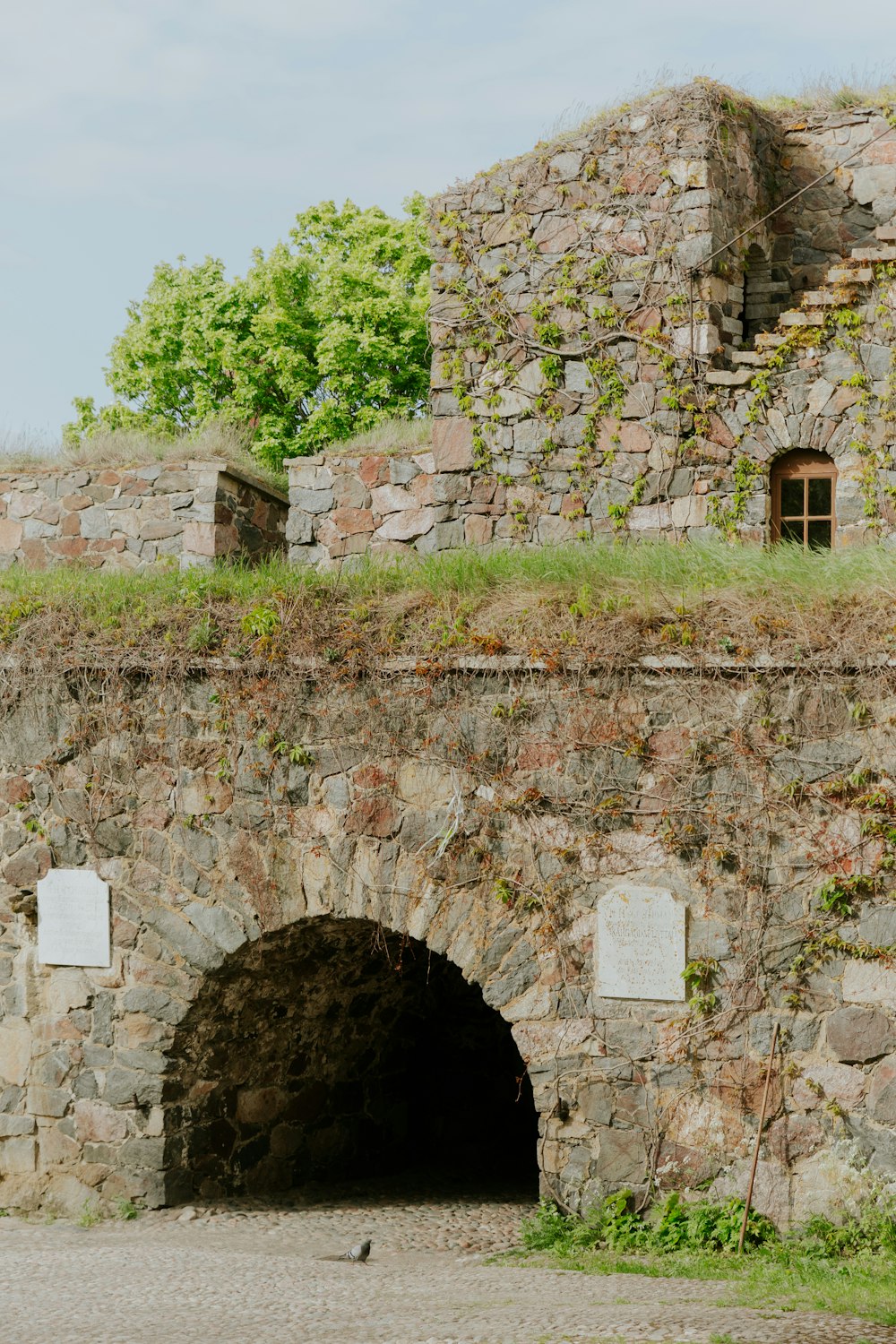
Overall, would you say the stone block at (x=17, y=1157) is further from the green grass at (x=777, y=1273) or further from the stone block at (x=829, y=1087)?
the stone block at (x=829, y=1087)

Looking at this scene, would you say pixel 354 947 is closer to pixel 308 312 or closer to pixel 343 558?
pixel 343 558

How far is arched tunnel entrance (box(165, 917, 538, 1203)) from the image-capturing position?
8.87 metres

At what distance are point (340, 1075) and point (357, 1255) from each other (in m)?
2.55

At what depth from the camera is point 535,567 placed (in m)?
8.60

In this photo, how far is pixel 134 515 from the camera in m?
15.2

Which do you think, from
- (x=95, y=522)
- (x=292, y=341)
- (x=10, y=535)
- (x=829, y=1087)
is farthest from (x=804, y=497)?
(x=292, y=341)

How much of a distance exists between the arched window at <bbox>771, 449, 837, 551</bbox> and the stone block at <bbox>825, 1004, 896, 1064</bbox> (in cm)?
564

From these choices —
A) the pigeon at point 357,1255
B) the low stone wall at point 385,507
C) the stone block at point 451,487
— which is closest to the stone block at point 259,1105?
the pigeon at point 357,1255

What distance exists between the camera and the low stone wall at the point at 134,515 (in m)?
14.9

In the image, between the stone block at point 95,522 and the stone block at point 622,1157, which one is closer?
the stone block at point 622,1157

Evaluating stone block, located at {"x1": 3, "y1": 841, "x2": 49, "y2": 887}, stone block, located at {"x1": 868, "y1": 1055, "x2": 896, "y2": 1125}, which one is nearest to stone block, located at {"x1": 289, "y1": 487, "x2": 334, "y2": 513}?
stone block, located at {"x1": 3, "y1": 841, "x2": 49, "y2": 887}

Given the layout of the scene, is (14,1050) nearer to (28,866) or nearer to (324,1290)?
(28,866)

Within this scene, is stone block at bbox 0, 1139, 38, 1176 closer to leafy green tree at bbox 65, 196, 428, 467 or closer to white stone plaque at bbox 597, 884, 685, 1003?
white stone plaque at bbox 597, 884, 685, 1003

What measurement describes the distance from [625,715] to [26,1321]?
4.04 metres
